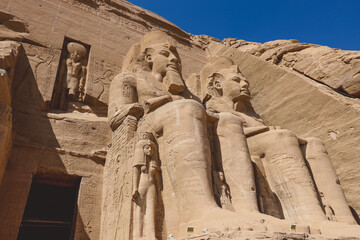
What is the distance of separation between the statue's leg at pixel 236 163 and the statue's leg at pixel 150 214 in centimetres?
79

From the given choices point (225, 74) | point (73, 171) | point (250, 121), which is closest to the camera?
point (73, 171)

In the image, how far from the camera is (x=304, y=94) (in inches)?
221

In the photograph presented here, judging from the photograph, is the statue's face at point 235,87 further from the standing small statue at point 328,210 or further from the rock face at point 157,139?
the standing small statue at point 328,210

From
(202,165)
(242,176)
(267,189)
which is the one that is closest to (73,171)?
(202,165)

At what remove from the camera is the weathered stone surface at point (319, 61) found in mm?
5418

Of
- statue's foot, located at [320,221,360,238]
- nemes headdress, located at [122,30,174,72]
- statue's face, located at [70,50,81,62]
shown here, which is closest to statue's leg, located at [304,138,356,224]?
statue's foot, located at [320,221,360,238]

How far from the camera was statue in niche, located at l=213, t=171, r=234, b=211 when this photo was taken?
3072 mm

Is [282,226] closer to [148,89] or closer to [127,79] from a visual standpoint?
[148,89]

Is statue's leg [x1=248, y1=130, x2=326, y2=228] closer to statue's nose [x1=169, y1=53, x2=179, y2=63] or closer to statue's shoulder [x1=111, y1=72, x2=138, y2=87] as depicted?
statue's nose [x1=169, y1=53, x2=179, y2=63]

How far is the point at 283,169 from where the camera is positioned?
12.0ft

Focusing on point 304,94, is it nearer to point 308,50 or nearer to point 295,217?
point 308,50

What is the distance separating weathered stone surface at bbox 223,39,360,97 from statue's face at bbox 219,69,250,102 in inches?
69.7

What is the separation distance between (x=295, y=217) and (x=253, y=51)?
5.53 meters

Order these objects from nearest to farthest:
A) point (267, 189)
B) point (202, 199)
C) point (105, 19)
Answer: point (202, 199) < point (267, 189) < point (105, 19)
